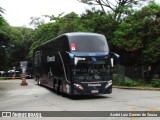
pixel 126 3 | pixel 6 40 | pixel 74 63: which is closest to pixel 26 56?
pixel 6 40

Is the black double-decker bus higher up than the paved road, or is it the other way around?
the black double-decker bus

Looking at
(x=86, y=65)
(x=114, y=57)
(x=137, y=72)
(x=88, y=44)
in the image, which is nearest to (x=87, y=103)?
(x=86, y=65)

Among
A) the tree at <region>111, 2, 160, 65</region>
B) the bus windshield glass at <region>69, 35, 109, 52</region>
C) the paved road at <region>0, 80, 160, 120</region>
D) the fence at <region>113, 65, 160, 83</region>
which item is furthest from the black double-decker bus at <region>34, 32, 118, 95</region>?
the fence at <region>113, 65, 160, 83</region>

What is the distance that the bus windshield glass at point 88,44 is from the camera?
824 inches

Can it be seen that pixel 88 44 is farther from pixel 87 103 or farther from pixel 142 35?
pixel 142 35

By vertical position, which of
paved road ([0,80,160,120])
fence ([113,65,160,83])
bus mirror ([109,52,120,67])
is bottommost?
paved road ([0,80,160,120])

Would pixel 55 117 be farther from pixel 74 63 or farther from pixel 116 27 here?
pixel 116 27

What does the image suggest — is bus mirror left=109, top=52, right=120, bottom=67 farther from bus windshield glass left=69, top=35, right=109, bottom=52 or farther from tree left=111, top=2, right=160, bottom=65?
tree left=111, top=2, right=160, bottom=65

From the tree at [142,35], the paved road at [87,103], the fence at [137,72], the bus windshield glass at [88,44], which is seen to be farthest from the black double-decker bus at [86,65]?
the fence at [137,72]

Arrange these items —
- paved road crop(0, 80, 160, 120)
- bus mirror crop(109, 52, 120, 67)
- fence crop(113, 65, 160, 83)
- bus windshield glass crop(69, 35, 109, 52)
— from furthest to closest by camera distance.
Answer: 1. fence crop(113, 65, 160, 83)
2. bus mirror crop(109, 52, 120, 67)
3. bus windshield glass crop(69, 35, 109, 52)
4. paved road crop(0, 80, 160, 120)

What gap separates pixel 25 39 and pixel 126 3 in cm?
3396

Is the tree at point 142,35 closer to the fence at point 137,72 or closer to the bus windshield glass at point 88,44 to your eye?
the fence at point 137,72

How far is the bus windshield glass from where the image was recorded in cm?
2092

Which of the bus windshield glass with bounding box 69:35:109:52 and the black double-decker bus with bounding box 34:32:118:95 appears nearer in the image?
the black double-decker bus with bounding box 34:32:118:95
